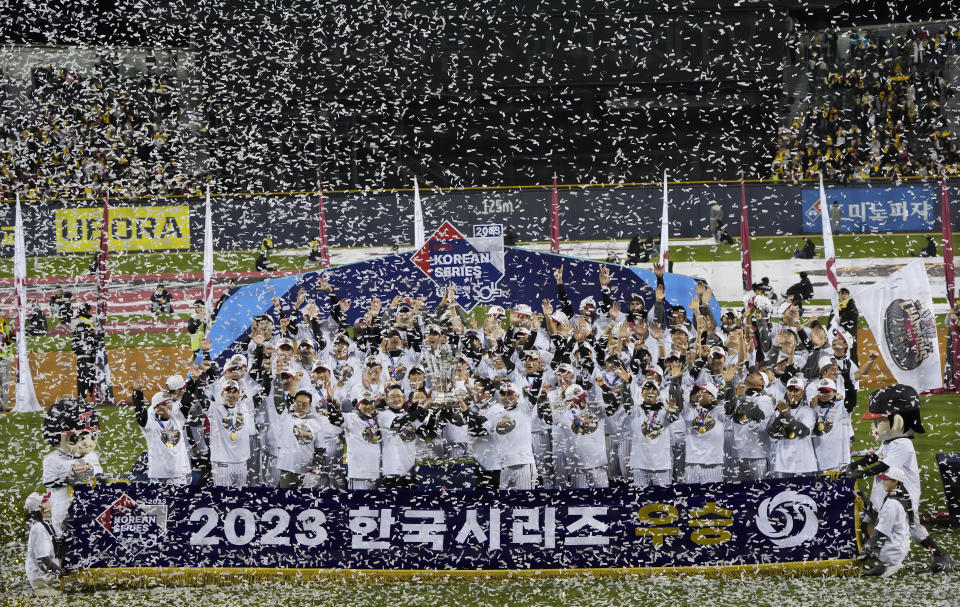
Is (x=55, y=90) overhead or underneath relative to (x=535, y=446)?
overhead

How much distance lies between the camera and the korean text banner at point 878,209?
23.9 metres

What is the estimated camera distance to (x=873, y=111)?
27969mm

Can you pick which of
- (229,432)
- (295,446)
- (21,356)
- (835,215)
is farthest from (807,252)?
(229,432)

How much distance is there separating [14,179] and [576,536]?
2292 centimetres

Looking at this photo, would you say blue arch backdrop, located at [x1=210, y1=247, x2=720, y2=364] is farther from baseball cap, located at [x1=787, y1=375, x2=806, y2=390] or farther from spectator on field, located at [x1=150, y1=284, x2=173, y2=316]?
spectator on field, located at [x1=150, y1=284, x2=173, y2=316]

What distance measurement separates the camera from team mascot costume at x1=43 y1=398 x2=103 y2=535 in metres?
7.84

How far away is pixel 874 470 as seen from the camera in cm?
764

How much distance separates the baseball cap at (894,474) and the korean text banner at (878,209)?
1697 cm

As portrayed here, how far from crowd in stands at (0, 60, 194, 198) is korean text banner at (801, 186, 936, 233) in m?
14.3

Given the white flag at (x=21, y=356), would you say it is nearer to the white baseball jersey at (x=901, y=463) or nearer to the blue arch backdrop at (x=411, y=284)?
the blue arch backdrop at (x=411, y=284)

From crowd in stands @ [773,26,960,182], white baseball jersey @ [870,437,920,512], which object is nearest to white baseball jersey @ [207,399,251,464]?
white baseball jersey @ [870,437,920,512]

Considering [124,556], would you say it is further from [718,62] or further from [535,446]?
[718,62]

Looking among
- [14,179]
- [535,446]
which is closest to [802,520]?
[535,446]

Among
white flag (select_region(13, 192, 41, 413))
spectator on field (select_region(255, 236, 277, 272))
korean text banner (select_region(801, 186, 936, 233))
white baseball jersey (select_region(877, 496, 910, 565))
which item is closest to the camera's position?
white baseball jersey (select_region(877, 496, 910, 565))
